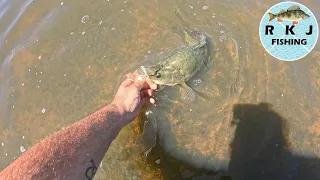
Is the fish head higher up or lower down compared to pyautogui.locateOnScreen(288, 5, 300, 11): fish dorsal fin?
higher up

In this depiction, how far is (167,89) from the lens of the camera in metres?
4.28

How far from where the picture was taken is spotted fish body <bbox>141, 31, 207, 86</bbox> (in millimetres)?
3818

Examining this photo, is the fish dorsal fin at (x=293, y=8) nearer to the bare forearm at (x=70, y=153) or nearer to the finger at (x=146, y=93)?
the finger at (x=146, y=93)

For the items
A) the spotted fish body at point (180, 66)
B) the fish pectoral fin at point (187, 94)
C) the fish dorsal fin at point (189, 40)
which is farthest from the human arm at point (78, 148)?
the fish dorsal fin at point (189, 40)

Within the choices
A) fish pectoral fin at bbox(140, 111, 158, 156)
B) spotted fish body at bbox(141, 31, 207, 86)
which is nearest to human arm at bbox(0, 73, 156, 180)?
spotted fish body at bbox(141, 31, 207, 86)

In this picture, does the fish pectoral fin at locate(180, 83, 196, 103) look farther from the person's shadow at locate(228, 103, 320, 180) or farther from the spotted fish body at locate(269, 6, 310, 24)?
the spotted fish body at locate(269, 6, 310, 24)

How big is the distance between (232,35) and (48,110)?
2523 mm

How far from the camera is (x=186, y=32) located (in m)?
4.49

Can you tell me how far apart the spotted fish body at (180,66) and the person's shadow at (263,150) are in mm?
699

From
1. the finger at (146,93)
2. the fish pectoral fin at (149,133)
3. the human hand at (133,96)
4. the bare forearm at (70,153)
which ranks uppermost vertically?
the bare forearm at (70,153)

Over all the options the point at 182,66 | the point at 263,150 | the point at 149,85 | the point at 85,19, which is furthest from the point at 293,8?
the point at 85,19

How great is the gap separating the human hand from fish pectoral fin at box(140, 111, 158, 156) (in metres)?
0.37

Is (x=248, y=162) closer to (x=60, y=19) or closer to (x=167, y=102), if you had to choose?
(x=167, y=102)

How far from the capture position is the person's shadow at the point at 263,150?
379cm
